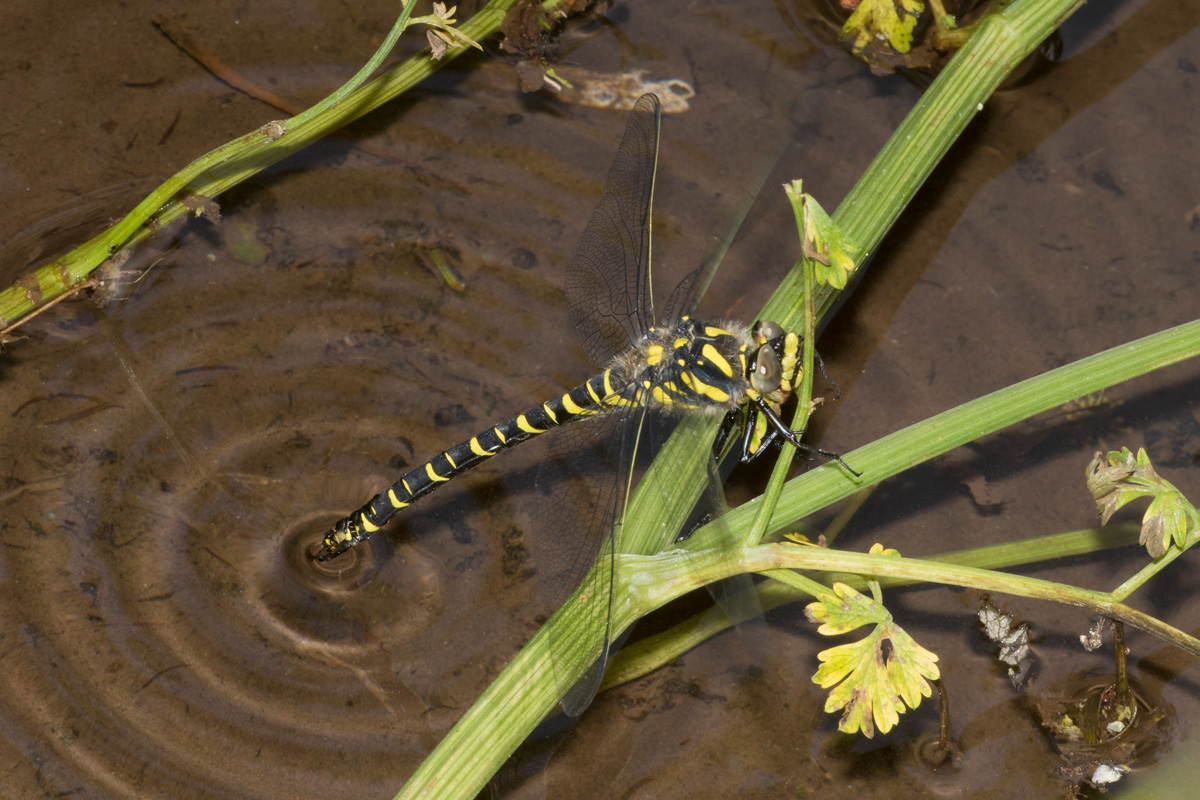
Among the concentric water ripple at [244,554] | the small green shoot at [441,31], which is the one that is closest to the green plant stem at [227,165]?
the small green shoot at [441,31]

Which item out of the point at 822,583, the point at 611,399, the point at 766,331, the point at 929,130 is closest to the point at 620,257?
the point at 611,399

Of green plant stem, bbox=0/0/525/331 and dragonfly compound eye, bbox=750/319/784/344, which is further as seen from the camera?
green plant stem, bbox=0/0/525/331

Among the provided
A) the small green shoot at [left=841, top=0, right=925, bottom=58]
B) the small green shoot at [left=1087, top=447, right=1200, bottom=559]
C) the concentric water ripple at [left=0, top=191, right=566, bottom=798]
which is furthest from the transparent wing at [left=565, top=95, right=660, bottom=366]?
the small green shoot at [left=1087, top=447, right=1200, bottom=559]

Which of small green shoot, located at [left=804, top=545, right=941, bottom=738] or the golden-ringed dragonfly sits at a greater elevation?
the golden-ringed dragonfly

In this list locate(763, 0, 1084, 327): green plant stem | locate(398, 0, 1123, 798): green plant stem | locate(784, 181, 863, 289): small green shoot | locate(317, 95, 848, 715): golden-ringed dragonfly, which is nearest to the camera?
locate(784, 181, 863, 289): small green shoot

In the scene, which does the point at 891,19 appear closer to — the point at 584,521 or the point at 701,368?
the point at 701,368

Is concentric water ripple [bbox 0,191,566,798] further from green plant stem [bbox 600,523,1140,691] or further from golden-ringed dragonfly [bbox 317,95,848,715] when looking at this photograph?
green plant stem [bbox 600,523,1140,691]

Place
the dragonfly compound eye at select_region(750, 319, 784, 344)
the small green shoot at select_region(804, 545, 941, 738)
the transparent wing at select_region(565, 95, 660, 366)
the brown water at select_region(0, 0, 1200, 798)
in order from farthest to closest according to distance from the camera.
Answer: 1. the transparent wing at select_region(565, 95, 660, 366)
2. the brown water at select_region(0, 0, 1200, 798)
3. the dragonfly compound eye at select_region(750, 319, 784, 344)
4. the small green shoot at select_region(804, 545, 941, 738)

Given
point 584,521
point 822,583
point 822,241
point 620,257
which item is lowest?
point 822,583
